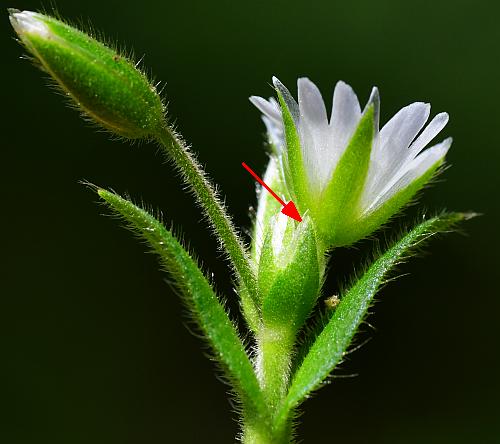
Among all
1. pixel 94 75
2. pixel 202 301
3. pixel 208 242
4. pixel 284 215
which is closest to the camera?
pixel 202 301

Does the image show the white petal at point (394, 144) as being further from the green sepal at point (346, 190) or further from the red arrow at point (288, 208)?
the red arrow at point (288, 208)

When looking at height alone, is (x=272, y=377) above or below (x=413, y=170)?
below

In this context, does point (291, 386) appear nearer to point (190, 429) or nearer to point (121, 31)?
point (190, 429)

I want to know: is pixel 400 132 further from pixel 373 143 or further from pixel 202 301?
pixel 202 301

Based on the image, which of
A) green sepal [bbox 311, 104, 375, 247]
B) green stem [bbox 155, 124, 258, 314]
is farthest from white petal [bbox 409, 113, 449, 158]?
green stem [bbox 155, 124, 258, 314]

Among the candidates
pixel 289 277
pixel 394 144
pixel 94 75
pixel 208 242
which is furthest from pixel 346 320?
pixel 208 242

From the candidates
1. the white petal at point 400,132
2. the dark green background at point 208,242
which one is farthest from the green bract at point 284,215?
the dark green background at point 208,242

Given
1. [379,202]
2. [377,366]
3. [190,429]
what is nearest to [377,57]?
[377,366]

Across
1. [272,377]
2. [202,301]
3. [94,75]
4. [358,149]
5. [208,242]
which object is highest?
[208,242]
